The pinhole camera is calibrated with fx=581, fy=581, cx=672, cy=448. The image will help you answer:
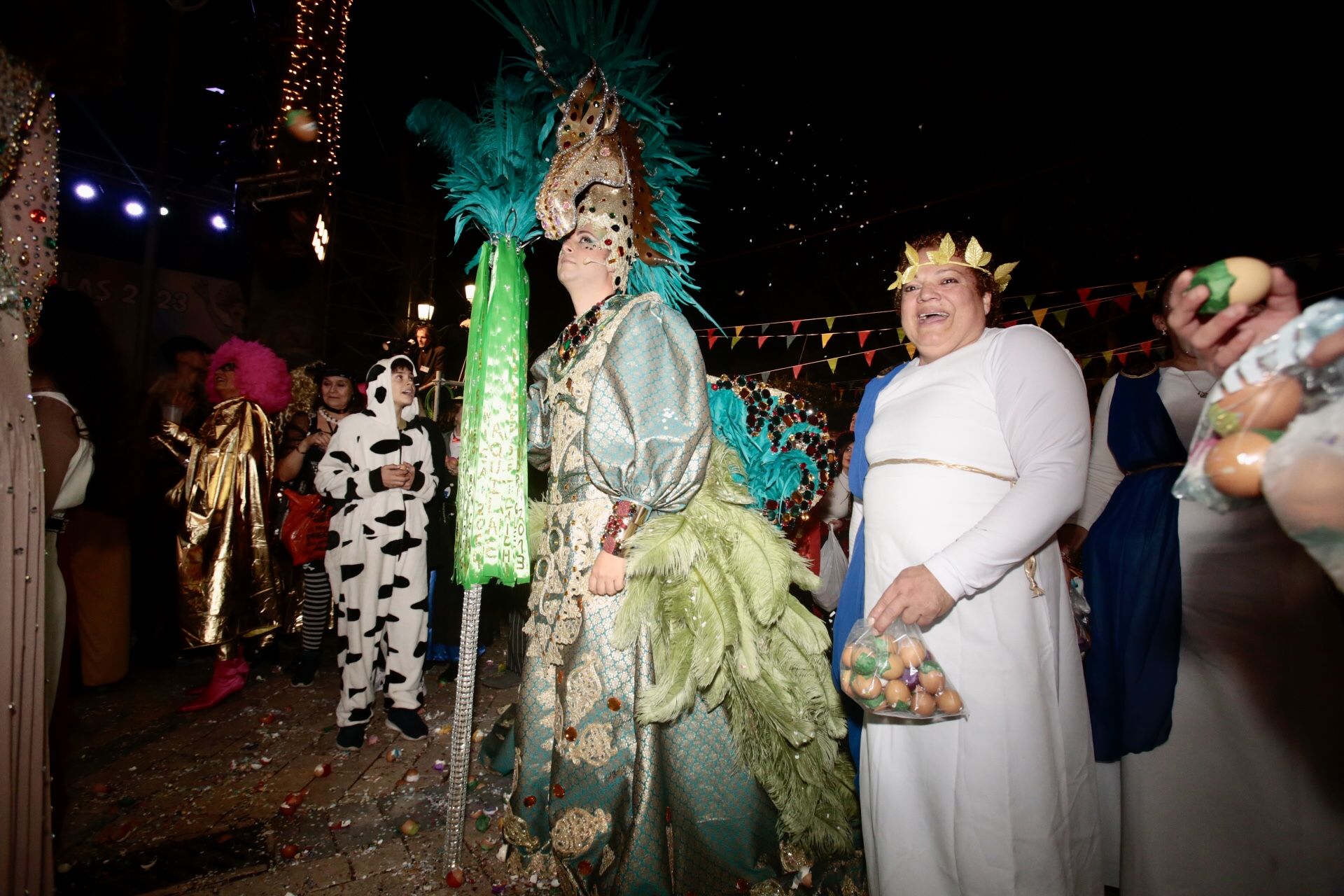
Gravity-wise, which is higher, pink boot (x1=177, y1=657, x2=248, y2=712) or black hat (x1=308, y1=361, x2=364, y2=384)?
black hat (x1=308, y1=361, x2=364, y2=384)

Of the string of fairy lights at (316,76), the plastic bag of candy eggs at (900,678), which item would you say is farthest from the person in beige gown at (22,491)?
the string of fairy lights at (316,76)

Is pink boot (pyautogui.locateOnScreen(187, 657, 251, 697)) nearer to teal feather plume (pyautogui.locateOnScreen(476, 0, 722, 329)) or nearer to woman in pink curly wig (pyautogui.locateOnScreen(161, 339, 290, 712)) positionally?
woman in pink curly wig (pyautogui.locateOnScreen(161, 339, 290, 712))

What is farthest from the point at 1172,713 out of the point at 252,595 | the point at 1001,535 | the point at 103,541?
the point at 103,541

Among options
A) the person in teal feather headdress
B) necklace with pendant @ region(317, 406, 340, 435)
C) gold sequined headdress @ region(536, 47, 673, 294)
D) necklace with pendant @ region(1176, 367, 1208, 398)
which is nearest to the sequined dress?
the person in teal feather headdress

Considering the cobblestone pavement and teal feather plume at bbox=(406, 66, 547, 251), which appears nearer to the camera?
the cobblestone pavement

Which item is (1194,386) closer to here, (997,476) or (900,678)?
(997,476)

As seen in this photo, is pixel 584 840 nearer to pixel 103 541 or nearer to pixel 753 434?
pixel 753 434

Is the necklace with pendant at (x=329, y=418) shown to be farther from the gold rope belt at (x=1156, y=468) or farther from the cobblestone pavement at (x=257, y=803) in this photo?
the gold rope belt at (x=1156, y=468)

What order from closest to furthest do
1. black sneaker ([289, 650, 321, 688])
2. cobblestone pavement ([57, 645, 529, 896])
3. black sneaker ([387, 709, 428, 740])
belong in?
1. cobblestone pavement ([57, 645, 529, 896])
2. black sneaker ([387, 709, 428, 740])
3. black sneaker ([289, 650, 321, 688])

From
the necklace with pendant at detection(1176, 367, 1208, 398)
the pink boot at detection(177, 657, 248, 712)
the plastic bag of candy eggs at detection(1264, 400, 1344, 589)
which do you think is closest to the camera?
the plastic bag of candy eggs at detection(1264, 400, 1344, 589)

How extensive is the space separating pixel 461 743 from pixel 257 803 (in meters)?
1.51

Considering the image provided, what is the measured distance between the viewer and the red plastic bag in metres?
4.49

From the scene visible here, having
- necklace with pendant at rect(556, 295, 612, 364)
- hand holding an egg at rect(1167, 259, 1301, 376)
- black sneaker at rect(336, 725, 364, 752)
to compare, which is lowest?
black sneaker at rect(336, 725, 364, 752)

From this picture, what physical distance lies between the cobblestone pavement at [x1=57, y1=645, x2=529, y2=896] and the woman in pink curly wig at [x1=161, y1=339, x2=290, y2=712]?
1.51 ft
